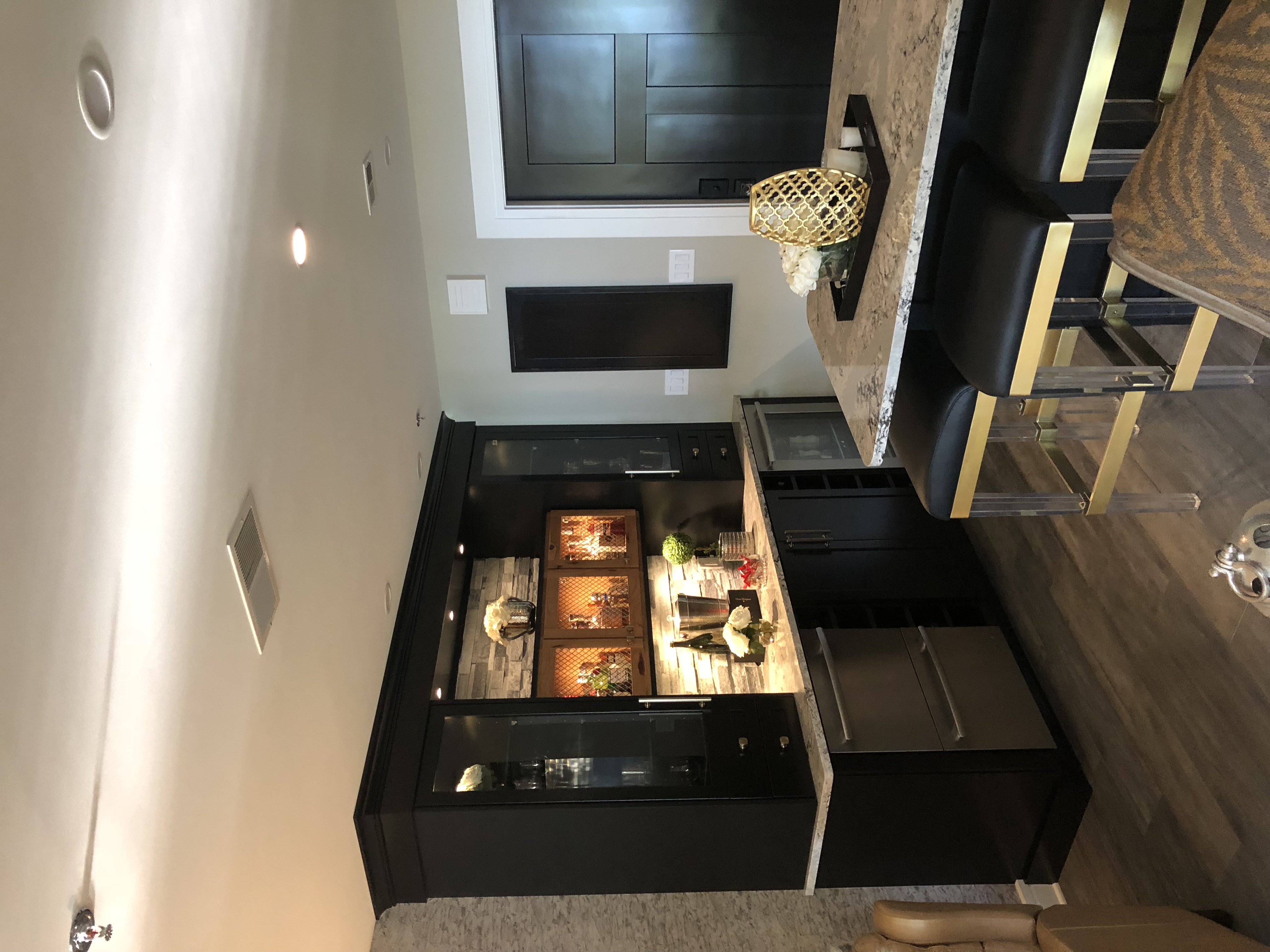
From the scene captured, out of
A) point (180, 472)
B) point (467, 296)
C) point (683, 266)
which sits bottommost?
point (467, 296)

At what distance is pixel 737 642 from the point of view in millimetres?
3402

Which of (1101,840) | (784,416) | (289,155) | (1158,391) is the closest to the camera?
(1158,391)

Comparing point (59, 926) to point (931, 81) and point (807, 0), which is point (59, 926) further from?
point (807, 0)

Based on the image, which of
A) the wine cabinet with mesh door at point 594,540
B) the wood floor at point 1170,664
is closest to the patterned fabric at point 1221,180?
the wood floor at point 1170,664

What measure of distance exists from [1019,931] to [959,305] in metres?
1.67

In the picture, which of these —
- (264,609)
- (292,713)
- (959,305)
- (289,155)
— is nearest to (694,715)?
(292,713)

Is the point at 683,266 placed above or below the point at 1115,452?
below

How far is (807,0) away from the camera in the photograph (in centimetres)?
317

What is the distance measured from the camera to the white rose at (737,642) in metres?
3.40

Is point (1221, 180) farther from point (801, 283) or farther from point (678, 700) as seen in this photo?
point (678, 700)

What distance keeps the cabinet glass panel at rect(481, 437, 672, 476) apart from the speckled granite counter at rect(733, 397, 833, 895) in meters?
0.39

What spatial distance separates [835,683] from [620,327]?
1769 mm

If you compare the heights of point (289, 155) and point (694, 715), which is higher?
point (289, 155)

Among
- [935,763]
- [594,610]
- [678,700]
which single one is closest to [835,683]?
[935,763]
